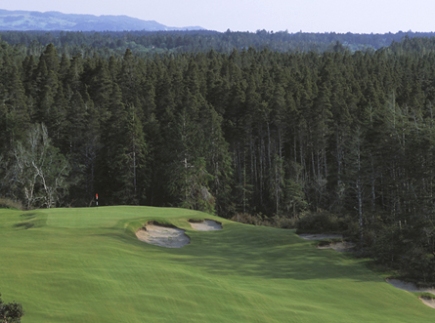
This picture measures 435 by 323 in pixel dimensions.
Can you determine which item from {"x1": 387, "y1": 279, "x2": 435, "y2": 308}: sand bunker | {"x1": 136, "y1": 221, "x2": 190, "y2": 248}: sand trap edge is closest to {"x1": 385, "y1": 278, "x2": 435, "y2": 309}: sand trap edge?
{"x1": 387, "y1": 279, "x2": 435, "y2": 308}: sand bunker

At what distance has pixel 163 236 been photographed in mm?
30766

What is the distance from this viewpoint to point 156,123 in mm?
69625

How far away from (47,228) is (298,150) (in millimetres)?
57529

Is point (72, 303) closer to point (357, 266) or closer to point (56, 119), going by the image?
point (357, 266)

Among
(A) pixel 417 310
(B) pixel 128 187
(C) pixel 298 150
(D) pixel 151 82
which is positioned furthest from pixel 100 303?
(D) pixel 151 82

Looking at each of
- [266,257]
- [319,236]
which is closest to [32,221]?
[266,257]

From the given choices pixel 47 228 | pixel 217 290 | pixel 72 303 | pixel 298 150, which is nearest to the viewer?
pixel 72 303

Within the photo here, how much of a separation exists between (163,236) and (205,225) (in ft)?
16.4

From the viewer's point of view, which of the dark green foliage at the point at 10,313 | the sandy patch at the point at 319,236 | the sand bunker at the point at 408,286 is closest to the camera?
the dark green foliage at the point at 10,313

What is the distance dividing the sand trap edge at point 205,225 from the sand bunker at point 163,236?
7.06ft

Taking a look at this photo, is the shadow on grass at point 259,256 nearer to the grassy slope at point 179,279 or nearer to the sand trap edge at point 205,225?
the grassy slope at point 179,279

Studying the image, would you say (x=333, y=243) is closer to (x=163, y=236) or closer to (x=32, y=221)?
(x=163, y=236)

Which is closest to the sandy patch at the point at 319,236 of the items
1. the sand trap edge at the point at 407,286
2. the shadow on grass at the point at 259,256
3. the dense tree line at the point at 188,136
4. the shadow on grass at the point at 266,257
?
the shadow on grass at the point at 259,256

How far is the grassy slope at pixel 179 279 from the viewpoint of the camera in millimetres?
15469
